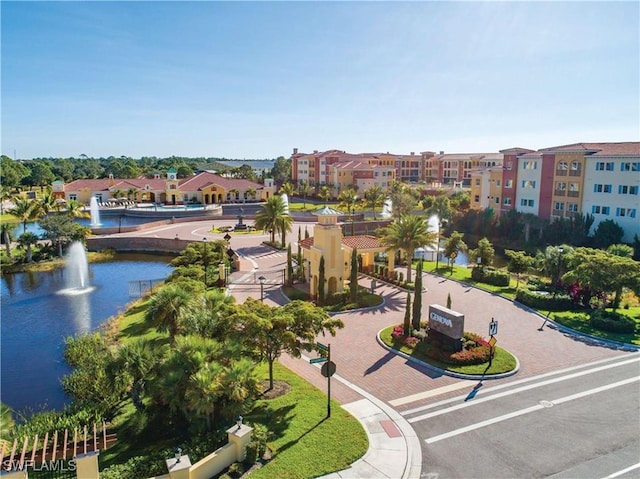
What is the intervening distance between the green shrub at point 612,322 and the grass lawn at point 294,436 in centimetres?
1777

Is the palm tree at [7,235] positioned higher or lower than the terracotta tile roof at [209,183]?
lower

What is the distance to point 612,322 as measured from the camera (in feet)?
85.8

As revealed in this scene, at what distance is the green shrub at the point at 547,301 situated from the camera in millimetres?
30156

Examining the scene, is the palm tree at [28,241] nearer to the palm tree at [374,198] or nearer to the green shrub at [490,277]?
the green shrub at [490,277]

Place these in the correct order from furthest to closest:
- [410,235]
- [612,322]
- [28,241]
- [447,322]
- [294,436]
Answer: [28,241] → [410,235] → [612,322] → [447,322] → [294,436]

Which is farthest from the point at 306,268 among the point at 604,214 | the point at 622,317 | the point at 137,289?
the point at 604,214

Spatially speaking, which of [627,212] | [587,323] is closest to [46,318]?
[587,323]

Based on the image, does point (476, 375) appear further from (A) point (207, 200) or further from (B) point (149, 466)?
(A) point (207, 200)

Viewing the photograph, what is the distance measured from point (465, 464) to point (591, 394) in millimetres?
8059

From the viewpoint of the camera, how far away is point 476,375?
20.3m

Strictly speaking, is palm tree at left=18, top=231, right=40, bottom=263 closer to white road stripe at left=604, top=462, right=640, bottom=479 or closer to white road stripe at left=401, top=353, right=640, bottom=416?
white road stripe at left=401, top=353, right=640, bottom=416

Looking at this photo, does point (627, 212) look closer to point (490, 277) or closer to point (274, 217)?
point (490, 277)

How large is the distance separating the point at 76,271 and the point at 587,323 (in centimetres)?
4386

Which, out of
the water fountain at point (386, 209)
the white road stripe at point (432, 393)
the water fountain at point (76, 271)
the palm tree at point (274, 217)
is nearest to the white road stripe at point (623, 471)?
the white road stripe at point (432, 393)
